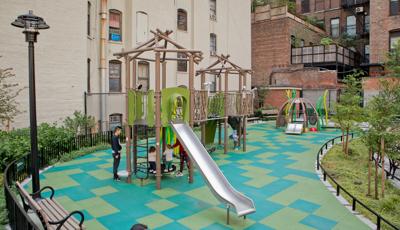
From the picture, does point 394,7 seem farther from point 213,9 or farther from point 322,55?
point 213,9

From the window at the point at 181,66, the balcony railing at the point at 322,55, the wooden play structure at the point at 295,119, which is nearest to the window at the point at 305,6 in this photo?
the balcony railing at the point at 322,55

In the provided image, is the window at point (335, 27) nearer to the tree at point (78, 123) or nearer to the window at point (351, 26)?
the window at point (351, 26)

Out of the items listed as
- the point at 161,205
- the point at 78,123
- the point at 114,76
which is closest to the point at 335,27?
the point at 114,76

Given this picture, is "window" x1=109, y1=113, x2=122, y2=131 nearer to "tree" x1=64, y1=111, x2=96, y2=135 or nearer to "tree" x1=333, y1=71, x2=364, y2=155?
"tree" x1=64, y1=111, x2=96, y2=135

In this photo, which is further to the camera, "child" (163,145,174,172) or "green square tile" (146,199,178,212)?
"child" (163,145,174,172)

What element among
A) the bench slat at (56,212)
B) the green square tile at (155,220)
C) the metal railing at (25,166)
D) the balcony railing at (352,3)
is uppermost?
the balcony railing at (352,3)

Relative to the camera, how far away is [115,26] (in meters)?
20.4

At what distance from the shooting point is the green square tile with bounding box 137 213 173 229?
7.15 m

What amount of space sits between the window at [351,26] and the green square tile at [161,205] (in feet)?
138

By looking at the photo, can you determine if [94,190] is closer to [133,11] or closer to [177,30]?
[133,11]

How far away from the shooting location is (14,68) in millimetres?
15016

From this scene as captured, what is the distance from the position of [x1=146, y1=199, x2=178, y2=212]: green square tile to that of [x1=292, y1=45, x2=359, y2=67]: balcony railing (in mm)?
31356

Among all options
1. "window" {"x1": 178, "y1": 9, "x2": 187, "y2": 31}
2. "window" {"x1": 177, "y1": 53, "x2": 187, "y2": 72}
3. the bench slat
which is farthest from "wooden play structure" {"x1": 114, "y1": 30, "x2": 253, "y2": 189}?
"window" {"x1": 178, "y1": 9, "x2": 187, "y2": 31}

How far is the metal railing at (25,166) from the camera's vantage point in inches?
208
